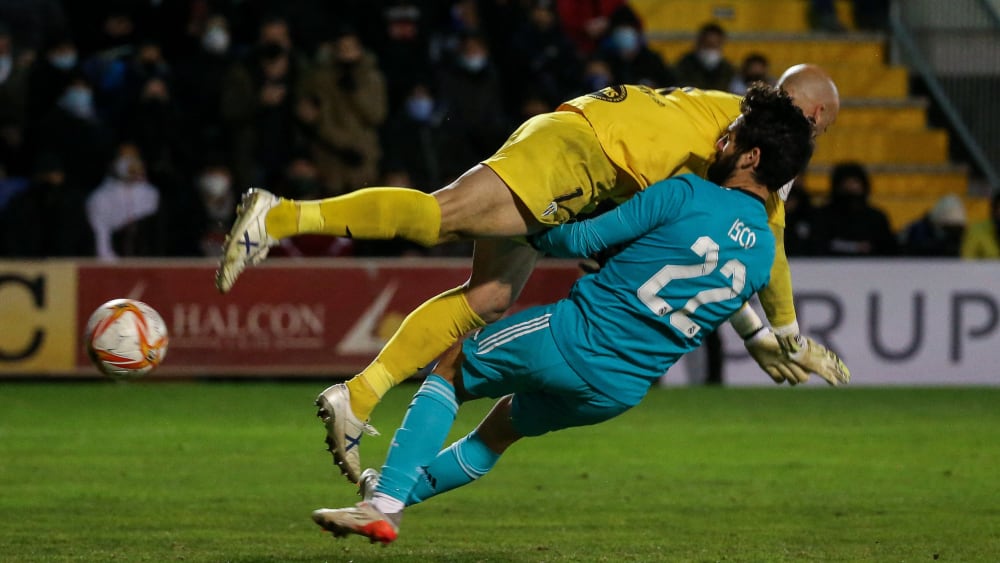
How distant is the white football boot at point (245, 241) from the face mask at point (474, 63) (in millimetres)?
10294

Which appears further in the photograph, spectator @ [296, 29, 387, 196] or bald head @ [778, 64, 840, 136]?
spectator @ [296, 29, 387, 196]

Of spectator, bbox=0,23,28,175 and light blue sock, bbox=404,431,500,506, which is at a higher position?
spectator, bbox=0,23,28,175

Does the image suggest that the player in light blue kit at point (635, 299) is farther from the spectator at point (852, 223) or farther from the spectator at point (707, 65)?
the spectator at point (707, 65)

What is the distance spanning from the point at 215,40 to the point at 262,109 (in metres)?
0.97

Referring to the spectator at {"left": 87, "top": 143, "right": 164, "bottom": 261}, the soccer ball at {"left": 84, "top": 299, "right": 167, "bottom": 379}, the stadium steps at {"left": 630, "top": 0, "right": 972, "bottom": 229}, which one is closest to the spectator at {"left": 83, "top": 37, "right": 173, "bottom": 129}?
the spectator at {"left": 87, "top": 143, "right": 164, "bottom": 261}

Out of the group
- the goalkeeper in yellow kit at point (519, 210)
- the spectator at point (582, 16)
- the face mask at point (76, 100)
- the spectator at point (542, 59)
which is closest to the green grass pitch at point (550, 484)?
the goalkeeper in yellow kit at point (519, 210)

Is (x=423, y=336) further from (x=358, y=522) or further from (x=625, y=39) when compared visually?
(x=625, y=39)

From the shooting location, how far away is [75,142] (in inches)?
593

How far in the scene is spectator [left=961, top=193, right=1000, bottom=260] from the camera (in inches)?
603

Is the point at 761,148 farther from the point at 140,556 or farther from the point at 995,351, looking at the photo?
the point at 995,351

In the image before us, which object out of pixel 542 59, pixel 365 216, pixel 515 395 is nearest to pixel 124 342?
pixel 365 216

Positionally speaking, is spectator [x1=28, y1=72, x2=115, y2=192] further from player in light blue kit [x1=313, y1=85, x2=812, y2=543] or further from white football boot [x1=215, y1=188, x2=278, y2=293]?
player in light blue kit [x1=313, y1=85, x2=812, y2=543]

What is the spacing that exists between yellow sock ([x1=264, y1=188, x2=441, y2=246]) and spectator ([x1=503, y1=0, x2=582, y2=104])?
10114 mm

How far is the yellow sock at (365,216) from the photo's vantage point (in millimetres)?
5766
